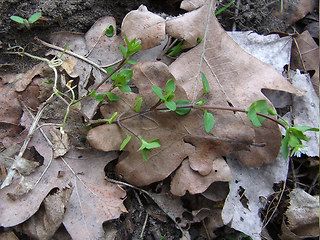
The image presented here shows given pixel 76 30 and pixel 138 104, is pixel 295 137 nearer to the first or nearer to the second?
pixel 138 104

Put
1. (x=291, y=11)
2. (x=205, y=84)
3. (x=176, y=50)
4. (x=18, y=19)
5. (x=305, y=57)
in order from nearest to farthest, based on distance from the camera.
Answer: (x=205, y=84), (x=18, y=19), (x=176, y=50), (x=305, y=57), (x=291, y=11)

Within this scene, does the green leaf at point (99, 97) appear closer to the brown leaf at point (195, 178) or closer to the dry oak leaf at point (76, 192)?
the dry oak leaf at point (76, 192)

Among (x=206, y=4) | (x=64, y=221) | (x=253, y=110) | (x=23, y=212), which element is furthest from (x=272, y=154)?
(x=23, y=212)

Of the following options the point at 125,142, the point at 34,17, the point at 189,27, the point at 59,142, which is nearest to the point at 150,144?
the point at 125,142

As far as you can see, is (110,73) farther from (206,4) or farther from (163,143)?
(206,4)

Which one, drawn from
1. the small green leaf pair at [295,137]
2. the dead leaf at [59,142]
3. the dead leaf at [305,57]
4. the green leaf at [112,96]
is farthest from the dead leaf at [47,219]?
the dead leaf at [305,57]

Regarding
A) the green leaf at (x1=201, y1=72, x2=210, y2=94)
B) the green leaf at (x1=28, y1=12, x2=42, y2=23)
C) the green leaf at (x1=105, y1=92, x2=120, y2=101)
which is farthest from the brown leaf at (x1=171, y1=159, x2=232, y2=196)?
the green leaf at (x1=28, y1=12, x2=42, y2=23)
